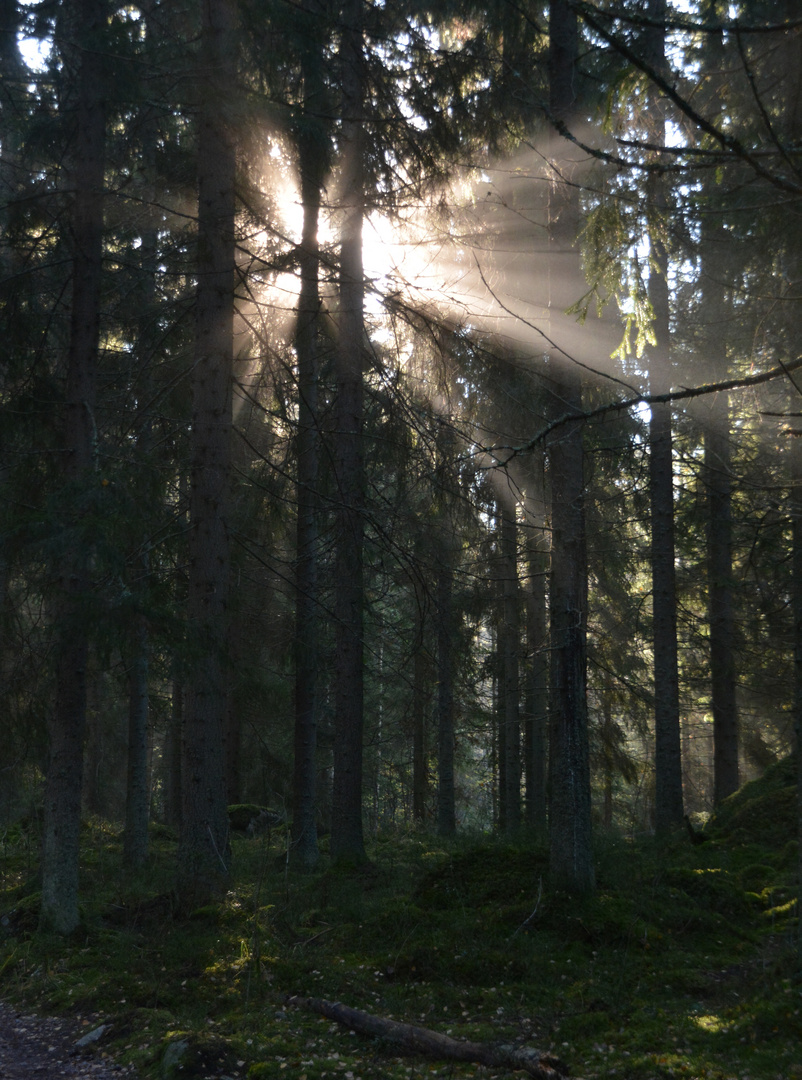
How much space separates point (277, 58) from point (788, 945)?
10.5 m

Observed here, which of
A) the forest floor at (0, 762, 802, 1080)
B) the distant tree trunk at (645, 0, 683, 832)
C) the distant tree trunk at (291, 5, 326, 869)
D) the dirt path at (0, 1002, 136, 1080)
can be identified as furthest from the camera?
the distant tree trunk at (645, 0, 683, 832)

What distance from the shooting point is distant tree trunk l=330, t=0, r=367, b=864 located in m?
10.6

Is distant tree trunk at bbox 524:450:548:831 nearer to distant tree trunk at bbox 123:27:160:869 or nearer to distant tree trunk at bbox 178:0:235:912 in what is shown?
distant tree trunk at bbox 178:0:235:912

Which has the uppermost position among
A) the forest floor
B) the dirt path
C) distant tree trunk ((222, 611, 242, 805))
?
distant tree trunk ((222, 611, 242, 805))

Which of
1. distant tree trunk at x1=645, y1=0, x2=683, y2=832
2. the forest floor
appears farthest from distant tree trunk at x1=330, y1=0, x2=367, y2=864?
distant tree trunk at x1=645, y1=0, x2=683, y2=832

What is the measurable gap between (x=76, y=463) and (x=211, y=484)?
5.05ft

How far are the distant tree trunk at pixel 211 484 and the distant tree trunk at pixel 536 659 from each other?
5.66 metres

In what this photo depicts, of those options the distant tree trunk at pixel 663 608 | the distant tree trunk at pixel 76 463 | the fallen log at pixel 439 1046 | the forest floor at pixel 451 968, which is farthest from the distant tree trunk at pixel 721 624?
the fallen log at pixel 439 1046

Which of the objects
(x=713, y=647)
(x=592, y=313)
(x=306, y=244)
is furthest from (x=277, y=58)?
(x=713, y=647)

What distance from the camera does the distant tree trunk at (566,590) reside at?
25.0 ft

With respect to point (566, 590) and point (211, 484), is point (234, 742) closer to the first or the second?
point (211, 484)

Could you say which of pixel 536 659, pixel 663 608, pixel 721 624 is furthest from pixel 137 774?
pixel 721 624

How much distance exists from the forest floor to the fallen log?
7 centimetres

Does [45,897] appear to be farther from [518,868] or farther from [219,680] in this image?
[518,868]
